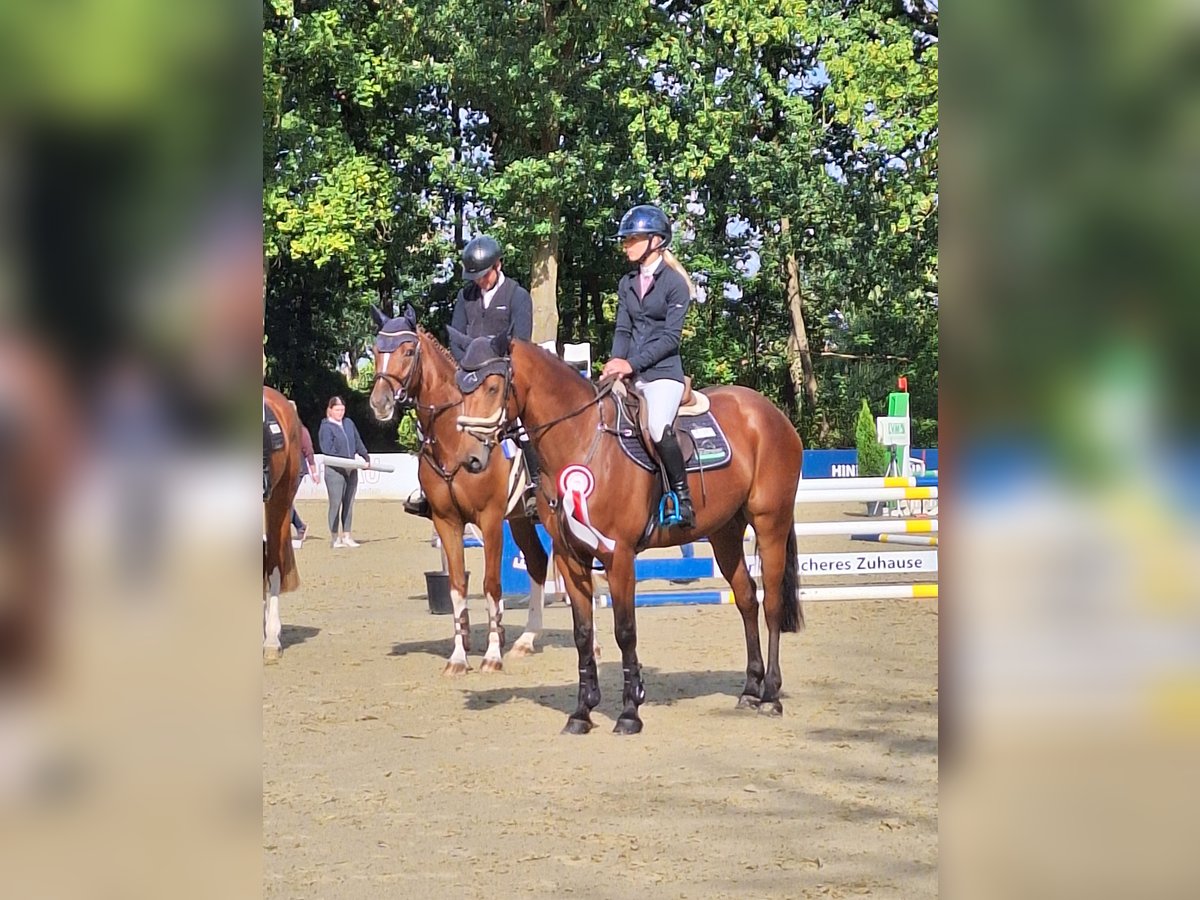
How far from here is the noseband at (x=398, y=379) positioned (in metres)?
9.91

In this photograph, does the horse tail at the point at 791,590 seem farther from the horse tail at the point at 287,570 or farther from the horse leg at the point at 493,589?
the horse tail at the point at 287,570

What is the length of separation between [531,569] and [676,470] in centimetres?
294

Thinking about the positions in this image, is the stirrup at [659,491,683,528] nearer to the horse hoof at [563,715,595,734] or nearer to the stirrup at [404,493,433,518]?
the horse hoof at [563,715,595,734]

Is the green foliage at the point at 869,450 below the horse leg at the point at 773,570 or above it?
above

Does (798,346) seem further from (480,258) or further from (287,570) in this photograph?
(480,258)

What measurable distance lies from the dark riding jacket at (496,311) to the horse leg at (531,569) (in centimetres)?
135

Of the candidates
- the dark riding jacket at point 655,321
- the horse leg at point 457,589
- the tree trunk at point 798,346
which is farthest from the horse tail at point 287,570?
the tree trunk at point 798,346

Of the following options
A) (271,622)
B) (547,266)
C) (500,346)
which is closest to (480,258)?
(500,346)

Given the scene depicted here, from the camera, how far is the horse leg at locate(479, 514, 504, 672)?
1012cm

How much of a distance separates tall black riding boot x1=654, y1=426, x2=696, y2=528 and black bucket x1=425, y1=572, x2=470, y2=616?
17.8 feet

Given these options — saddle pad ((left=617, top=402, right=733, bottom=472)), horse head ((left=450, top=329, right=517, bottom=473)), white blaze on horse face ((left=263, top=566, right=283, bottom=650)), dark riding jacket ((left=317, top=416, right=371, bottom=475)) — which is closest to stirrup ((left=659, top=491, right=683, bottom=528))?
saddle pad ((left=617, top=402, right=733, bottom=472))

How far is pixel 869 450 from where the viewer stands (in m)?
26.7
